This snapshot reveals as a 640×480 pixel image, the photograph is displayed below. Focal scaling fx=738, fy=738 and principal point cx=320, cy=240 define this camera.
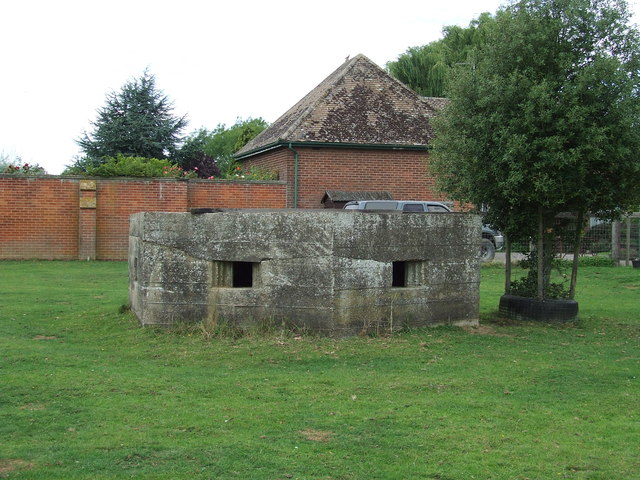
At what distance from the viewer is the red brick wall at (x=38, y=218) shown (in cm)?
2238

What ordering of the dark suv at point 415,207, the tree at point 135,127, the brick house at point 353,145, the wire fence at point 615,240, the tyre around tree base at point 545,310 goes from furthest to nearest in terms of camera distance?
1. the tree at point 135,127
2. the brick house at point 353,145
3. the wire fence at point 615,240
4. the dark suv at point 415,207
5. the tyre around tree base at point 545,310

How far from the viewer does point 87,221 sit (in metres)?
22.6

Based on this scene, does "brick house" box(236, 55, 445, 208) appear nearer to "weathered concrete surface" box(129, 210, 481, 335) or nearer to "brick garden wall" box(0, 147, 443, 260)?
"brick garden wall" box(0, 147, 443, 260)

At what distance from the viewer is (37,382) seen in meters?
7.45

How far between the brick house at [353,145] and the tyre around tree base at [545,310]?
1277cm

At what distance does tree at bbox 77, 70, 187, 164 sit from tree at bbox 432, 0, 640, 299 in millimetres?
28330

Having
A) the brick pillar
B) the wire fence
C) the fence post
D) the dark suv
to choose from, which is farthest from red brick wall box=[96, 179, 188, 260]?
the fence post

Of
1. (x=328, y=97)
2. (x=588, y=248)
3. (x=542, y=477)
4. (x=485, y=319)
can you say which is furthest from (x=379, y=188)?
(x=542, y=477)

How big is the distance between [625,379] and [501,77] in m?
5.21

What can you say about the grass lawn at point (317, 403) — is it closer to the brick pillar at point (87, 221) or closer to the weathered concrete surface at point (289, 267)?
the weathered concrete surface at point (289, 267)

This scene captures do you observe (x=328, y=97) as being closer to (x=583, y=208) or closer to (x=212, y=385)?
(x=583, y=208)

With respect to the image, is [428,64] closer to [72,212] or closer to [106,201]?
Answer: [106,201]

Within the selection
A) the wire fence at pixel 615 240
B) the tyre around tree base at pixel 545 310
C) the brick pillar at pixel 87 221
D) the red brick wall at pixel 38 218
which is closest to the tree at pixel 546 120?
the tyre around tree base at pixel 545 310

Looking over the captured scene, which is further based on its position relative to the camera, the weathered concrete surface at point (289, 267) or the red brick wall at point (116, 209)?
the red brick wall at point (116, 209)
